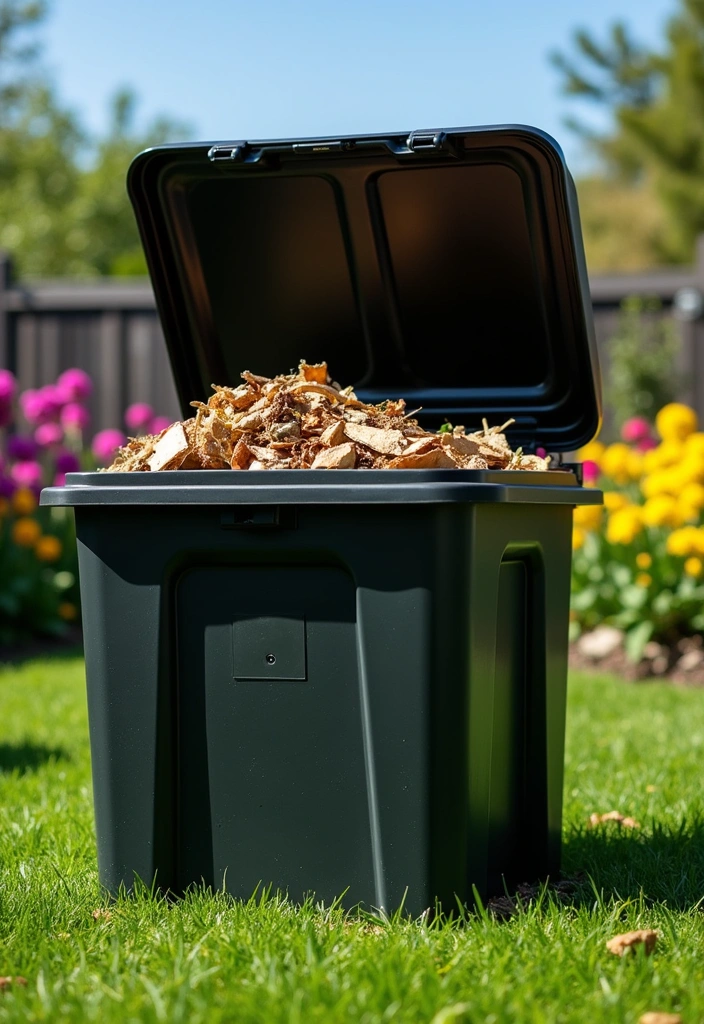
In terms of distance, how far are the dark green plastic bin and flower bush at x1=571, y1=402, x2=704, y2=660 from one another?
9.86 ft

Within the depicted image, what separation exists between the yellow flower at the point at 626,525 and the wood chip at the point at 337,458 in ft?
12.1

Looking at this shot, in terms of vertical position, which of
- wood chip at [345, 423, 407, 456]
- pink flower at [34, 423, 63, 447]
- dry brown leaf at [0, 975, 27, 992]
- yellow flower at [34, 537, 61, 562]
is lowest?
dry brown leaf at [0, 975, 27, 992]

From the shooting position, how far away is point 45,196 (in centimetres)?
2870

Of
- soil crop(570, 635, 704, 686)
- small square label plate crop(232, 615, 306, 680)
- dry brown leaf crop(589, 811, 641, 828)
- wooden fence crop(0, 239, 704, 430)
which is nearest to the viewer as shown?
small square label plate crop(232, 615, 306, 680)

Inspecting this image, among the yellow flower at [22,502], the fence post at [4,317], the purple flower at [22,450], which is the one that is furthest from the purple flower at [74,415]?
the fence post at [4,317]

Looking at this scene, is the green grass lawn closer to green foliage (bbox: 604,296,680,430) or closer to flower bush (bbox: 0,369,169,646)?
flower bush (bbox: 0,369,169,646)

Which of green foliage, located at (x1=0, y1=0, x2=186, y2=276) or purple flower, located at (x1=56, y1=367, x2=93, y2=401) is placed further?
green foliage, located at (x1=0, y1=0, x2=186, y2=276)

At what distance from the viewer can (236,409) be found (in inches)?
99.3

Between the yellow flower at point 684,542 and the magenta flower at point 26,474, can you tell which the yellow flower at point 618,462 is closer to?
the yellow flower at point 684,542

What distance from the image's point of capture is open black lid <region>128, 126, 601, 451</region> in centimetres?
273

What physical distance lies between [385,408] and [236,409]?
347mm

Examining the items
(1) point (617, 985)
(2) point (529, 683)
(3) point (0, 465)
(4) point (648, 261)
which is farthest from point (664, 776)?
(4) point (648, 261)

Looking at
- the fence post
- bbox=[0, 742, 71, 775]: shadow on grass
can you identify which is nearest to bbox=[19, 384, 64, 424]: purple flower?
the fence post

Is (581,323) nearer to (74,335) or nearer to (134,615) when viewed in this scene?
(134,615)
